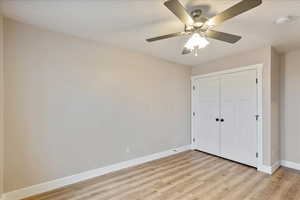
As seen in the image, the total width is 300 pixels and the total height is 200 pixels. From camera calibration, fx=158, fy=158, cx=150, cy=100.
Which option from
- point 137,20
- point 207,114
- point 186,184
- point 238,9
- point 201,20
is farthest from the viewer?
point 207,114

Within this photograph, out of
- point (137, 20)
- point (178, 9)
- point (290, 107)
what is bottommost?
point (290, 107)

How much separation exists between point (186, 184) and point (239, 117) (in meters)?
1.80

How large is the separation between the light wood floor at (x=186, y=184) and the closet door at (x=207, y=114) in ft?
2.25

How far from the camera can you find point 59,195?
2.14 metres

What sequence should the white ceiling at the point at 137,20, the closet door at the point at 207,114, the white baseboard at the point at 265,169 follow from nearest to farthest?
the white ceiling at the point at 137,20 → the white baseboard at the point at 265,169 → the closet door at the point at 207,114

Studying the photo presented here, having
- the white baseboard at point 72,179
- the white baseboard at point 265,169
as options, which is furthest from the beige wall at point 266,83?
the white baseboard at point 72,179

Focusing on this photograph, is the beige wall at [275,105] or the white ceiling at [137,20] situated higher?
the white ceiling at [137,20]

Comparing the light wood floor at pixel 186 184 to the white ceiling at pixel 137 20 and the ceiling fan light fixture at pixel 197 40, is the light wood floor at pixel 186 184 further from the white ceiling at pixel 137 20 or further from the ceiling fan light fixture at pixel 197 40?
the white ceiling at pixel 137 20

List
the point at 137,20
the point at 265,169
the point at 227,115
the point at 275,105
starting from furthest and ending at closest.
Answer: the point at 227,115, the point at 275,105, the point at 265,169, the point at 137,20

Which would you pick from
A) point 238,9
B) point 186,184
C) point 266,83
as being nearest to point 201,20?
point 238,9

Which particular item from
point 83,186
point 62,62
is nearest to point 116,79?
point 62,62

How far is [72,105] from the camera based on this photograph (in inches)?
97.0

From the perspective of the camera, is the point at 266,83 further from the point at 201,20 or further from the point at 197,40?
the point at 201,20

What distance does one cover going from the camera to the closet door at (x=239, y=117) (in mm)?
3066
